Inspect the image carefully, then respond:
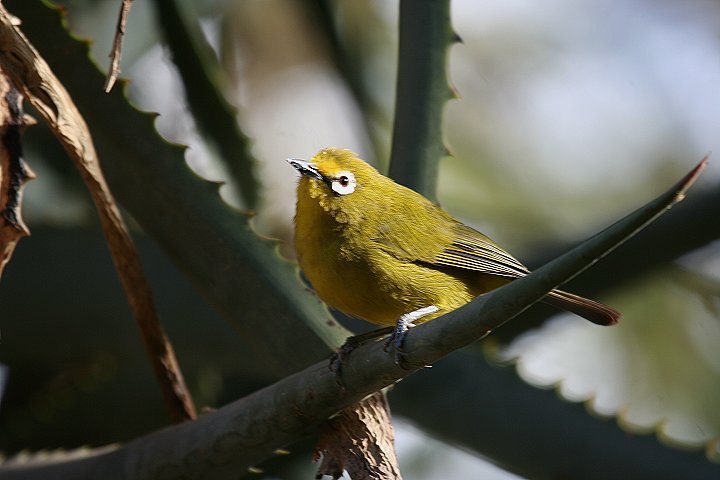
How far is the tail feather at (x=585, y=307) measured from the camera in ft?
9.70

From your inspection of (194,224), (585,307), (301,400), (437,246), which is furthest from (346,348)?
(585,307)

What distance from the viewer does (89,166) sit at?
250 centimetres

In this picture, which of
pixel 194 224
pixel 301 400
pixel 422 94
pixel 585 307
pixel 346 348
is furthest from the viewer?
pixel 585 307

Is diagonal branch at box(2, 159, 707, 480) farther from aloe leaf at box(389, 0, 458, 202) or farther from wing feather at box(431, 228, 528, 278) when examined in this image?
wing feather at box(431, 228, 528, 278)

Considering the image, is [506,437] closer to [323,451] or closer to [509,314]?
[323,451]

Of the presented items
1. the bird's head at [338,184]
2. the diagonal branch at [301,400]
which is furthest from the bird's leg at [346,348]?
the bird's head at [338,184]

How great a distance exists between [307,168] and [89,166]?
0.79m

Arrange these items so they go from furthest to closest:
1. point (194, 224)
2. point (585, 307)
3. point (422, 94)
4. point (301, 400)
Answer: point (585, 307) → point (422, 94) → point (194, 224) → point (301, 400)

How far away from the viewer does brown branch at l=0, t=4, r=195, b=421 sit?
2402 millimetres

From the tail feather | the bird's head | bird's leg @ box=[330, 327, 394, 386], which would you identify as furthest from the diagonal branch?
the tail feather

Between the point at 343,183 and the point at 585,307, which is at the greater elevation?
the point at 343,183

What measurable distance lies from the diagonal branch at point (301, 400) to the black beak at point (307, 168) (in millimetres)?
928

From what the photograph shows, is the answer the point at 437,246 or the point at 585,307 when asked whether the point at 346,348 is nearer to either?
the point at 437,246

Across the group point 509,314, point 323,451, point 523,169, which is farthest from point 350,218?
point 523,169
